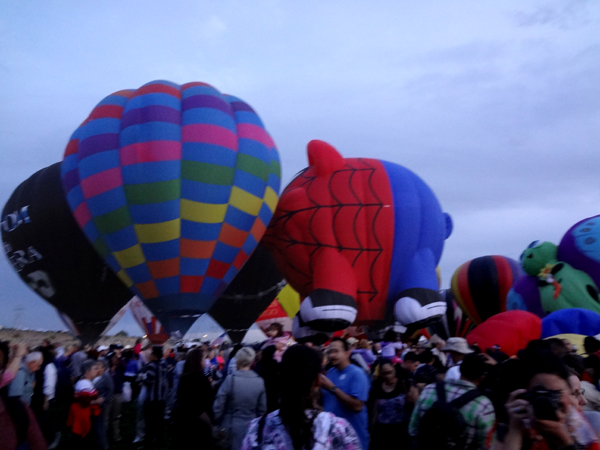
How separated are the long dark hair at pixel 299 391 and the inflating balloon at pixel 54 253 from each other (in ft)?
38.8

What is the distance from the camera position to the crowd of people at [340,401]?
1.55 metres

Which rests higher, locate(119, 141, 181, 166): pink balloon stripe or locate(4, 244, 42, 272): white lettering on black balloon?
locate(119, 141, 181, 166): pink balloon stripe

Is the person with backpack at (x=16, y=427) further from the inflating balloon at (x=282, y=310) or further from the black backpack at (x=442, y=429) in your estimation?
the inflating balloon at (x=282, y=310)

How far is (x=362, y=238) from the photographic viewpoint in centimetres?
943

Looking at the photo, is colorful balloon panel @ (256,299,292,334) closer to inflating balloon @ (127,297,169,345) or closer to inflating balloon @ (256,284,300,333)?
inflating balloon @ (256,284,300,333)

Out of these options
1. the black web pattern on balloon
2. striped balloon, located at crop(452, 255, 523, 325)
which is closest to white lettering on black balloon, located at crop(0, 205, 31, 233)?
the black web pattern on balloon

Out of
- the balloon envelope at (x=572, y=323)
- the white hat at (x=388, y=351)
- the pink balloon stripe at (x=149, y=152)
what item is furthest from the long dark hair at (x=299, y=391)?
the pink balloon stripe at (x=149, y=152)

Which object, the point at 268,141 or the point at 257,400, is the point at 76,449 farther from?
the point at 268,141

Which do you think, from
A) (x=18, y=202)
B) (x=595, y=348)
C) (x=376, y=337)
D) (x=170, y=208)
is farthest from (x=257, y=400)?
(x=18, y=202)

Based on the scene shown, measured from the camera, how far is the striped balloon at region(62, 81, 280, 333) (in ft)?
30.3

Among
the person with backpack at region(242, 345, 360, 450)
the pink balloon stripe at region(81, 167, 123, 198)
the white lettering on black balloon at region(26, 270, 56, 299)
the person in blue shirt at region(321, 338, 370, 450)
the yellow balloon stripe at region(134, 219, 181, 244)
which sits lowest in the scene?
the person in blue shirt at region(321, 338, 370, 450)

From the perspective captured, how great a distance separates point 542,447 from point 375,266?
8.11 meters

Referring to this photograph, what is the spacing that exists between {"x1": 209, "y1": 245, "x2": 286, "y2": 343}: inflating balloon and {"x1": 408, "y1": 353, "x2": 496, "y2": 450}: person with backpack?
10735 millimetres

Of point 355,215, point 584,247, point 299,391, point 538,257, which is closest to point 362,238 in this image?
point 355,215
